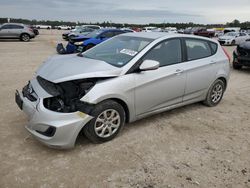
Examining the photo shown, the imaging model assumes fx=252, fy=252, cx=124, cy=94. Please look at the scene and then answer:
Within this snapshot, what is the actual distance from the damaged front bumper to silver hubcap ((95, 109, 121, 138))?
0.73ft

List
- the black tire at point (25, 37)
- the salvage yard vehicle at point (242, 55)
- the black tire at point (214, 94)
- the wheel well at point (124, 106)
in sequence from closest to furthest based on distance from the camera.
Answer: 1. the wheel well at point (124, 106)
2. the black tire at point (214, 94)
3. the salvage yard vehicle at point (242, 55)
4. the black tire at point (25, 37)

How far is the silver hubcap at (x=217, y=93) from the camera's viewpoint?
5.31 metres

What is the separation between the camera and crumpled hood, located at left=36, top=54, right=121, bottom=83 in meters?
3.42

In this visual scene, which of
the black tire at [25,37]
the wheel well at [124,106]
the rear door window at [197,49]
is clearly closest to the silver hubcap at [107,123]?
the wheel well at [124,106]

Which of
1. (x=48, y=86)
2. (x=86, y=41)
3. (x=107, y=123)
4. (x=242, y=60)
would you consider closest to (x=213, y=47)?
(x=107, y=123)

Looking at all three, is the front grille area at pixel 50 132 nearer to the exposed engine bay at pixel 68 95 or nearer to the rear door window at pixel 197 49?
the exposed engine bay at pixel 68 95

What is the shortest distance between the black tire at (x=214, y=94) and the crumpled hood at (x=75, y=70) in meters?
2.44

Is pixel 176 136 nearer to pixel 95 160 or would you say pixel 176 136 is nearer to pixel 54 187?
pixel 95 160

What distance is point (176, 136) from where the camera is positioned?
3982 millimetres

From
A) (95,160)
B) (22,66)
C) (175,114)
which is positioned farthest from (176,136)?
(22,66)

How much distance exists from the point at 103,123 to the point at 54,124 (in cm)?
71

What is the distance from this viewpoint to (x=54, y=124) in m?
3.14

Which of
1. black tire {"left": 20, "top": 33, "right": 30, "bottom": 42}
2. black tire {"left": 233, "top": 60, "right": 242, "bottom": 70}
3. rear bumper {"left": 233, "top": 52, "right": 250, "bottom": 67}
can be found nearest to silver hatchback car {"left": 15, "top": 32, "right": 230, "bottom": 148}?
rear bumper {"left": 233, "top": 52, "right": 250, "bottom": 67}

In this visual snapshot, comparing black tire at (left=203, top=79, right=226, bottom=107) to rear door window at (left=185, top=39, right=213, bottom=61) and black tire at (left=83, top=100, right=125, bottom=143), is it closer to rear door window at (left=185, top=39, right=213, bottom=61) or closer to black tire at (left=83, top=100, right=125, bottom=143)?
rear door window at (left=185, top=39, right=213, bottom=61)
